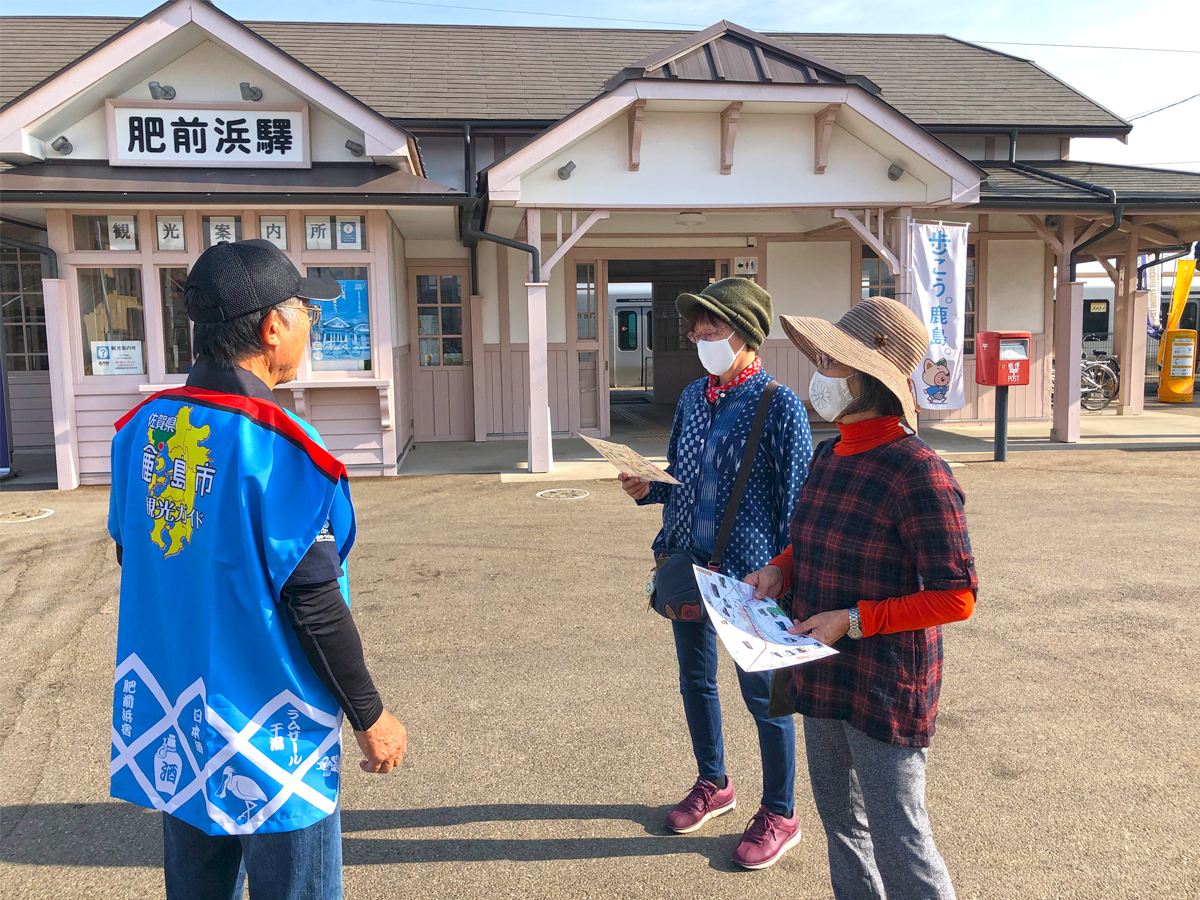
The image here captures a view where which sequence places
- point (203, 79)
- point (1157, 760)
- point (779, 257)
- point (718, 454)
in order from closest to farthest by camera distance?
point (718, 454)
point (1157, 760)
point (203, 79)
point (779, 257)

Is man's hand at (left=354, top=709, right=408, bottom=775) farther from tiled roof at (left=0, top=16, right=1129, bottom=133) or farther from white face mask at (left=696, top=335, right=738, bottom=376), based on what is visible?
tiled roof at (left=0, top=16, right=1129, bottom=133)

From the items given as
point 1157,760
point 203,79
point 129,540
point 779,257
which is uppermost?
point 203,79

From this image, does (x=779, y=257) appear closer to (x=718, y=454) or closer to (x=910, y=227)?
(x=910, y=227)

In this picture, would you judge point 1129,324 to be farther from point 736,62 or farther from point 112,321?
point 112,321

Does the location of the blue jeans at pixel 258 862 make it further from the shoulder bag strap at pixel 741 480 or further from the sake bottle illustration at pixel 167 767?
the shoulder bag strap at pixel 741 480

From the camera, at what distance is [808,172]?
10227 mm

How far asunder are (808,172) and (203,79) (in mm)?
6536

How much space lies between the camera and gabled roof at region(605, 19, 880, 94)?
926 centimetres

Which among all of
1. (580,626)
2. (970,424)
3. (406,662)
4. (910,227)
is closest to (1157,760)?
(580,626)

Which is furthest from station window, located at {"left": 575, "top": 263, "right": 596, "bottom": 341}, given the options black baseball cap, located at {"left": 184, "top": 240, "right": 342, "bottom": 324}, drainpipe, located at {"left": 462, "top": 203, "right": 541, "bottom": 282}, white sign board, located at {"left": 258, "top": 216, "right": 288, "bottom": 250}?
black baseball cap, located at {"left": 184, "top": 240, "right": 342, "bottom": 324}

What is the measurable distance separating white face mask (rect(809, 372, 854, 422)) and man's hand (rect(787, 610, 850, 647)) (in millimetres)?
447

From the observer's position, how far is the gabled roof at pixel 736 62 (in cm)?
926

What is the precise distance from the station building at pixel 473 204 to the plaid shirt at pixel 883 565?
7.88 meters

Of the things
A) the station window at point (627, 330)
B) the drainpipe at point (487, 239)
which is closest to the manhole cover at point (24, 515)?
the drainpipe at point (487, 239)
